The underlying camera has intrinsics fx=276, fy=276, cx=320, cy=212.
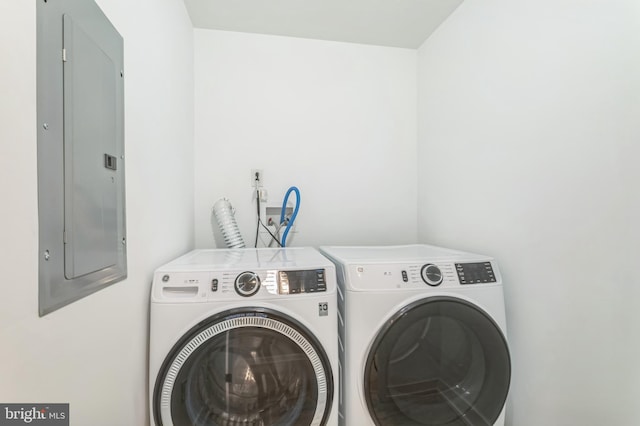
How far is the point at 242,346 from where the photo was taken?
0.93 meters

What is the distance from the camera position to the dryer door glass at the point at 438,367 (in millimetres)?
982

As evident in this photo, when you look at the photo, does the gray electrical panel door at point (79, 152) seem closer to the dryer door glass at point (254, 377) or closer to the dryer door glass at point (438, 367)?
the dryer door glass at point (254, 377)

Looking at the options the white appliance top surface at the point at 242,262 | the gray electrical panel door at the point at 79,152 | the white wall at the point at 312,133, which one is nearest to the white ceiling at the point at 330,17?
the white wall at the point at 312,133

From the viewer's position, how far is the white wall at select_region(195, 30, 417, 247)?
1.67 metres

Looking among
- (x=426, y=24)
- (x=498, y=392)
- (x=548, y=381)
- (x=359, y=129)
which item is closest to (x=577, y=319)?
(x=548, y=381)

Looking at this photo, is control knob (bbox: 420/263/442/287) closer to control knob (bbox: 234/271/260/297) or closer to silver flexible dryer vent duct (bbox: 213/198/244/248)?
control knob (bbox: 234/271/260/297)

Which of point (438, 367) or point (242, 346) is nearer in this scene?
point (242, 346)

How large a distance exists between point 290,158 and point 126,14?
1.04m

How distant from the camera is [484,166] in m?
1.32

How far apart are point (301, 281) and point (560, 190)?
966 mm

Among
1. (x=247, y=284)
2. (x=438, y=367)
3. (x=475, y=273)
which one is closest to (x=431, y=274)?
(x=475, y=273)

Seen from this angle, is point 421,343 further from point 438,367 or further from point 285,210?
point 285,210

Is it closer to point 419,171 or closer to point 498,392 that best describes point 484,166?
point 419,171

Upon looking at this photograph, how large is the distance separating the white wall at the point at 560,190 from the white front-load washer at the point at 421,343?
0.14 metres
